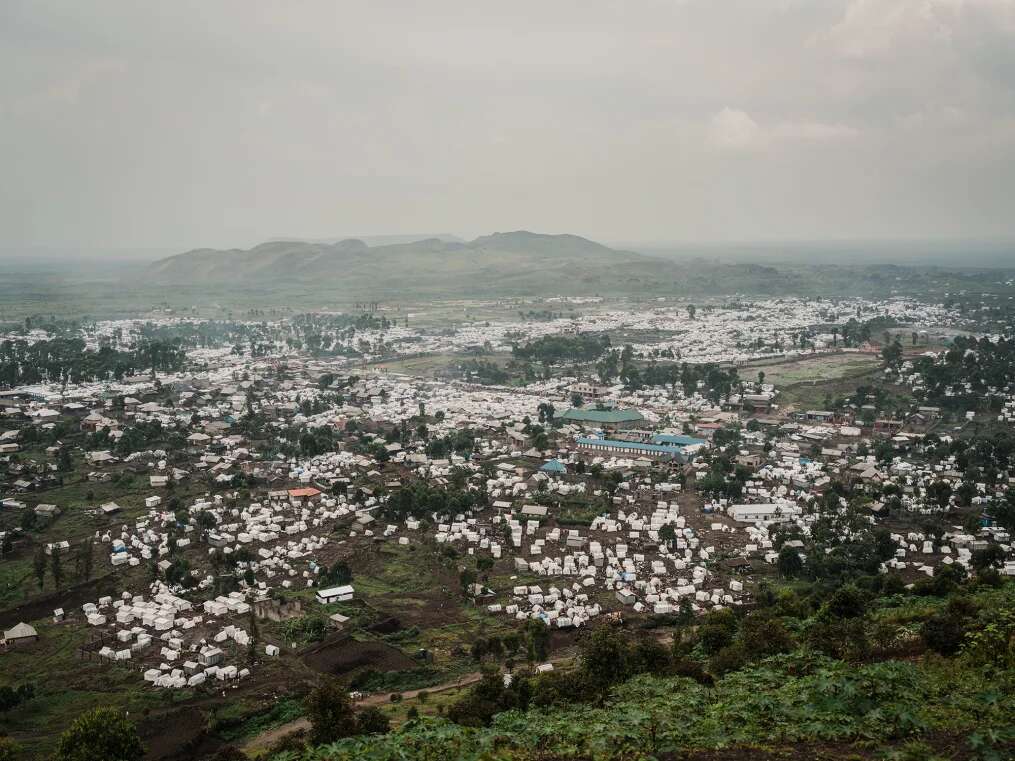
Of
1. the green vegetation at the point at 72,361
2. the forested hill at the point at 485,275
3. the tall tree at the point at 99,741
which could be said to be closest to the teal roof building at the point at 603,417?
the tall tree at the point at 99,741

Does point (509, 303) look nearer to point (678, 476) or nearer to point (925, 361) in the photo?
point (925, 361)

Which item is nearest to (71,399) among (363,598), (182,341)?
(182,341)

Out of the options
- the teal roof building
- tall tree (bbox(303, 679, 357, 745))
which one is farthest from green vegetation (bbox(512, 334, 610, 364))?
tall tree (bbox(303, 679, 357, 745))

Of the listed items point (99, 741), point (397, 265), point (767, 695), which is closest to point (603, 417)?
point (767, 695)

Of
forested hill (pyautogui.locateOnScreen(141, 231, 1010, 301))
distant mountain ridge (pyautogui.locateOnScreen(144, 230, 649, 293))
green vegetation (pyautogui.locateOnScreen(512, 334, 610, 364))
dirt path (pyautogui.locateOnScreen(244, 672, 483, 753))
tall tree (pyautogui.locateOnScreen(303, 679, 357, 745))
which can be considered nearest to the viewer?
tall tree (pyautogui.locateOnScreen(303, 679, 357, 745))

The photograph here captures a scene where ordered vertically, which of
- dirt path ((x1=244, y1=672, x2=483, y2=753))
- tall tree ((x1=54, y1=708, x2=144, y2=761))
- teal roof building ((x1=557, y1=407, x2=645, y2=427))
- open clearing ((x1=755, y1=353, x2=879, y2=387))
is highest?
open clearing ((x1=755, y1=353, x2=879, y2=387))

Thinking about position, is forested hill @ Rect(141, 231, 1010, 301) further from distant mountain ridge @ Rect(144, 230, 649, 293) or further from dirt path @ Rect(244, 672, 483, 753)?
dirt path @ Rect(244, 672, 483, 753)

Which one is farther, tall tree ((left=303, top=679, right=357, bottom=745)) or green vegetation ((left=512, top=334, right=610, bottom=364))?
green vegetation ((left=512, top=334, right=610, bottom=364))

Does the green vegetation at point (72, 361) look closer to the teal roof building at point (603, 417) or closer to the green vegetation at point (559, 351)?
the green vegetation at point (559, 351)

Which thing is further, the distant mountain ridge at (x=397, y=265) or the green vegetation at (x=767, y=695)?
the distant mountain ridge at (x=397, y=265)
